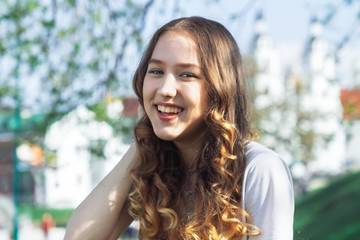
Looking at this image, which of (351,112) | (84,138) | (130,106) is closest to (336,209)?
(351,112)

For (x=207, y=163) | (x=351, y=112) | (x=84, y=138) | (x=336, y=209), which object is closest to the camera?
(x=207, y=163)

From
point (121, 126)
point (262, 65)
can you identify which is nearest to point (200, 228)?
point (121, 126)

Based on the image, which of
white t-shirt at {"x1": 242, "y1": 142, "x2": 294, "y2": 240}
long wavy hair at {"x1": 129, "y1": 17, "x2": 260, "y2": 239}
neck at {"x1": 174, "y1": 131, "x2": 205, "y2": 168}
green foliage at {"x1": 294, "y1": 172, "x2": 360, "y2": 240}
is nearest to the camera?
white t-shirt at {"x1": 242, "y1": 142, "x2": 294, "y2": 240}

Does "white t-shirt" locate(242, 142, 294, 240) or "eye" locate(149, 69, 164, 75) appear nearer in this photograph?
"white t-shirt" locate(242, 142, 294, 240)

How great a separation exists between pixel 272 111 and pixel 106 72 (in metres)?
16.8

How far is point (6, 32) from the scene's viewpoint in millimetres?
7094

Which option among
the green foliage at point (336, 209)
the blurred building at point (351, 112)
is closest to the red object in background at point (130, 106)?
the green foliage at point (336, 209)

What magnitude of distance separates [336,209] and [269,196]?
6.39 meters

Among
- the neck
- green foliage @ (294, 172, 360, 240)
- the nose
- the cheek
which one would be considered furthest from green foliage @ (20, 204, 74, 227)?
the nose

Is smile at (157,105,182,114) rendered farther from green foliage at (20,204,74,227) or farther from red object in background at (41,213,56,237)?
red object in background at (41,213,56,237)

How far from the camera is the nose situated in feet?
6.24

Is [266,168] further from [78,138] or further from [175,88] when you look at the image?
[78,138]

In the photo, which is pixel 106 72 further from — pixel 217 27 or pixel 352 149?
pixel 352 149

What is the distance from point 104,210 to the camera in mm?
2141
